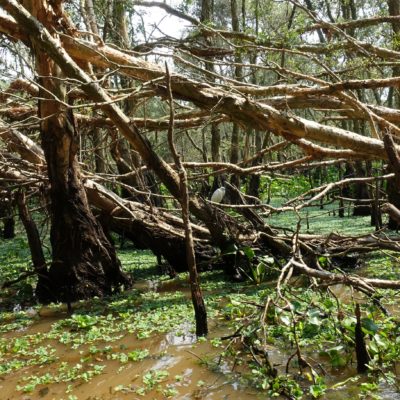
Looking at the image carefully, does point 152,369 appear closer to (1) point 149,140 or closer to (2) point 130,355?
(2) point 130,355

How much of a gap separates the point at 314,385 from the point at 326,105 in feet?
13.6

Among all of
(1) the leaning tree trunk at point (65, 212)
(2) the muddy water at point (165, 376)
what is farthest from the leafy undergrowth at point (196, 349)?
(1) the leaning tree trunk at point (65, 212)

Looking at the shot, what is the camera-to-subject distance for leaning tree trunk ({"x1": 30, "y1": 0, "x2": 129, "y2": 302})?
549 cm

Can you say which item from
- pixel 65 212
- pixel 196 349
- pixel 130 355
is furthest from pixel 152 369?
pixel 65 212

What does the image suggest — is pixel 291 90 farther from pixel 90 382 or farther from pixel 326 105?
pixel 90 382

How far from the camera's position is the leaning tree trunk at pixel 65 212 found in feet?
18.0

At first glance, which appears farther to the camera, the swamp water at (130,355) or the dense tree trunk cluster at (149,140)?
the dense tree trunk cluster at (149,140)

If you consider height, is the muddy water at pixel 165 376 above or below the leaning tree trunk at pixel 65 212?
below

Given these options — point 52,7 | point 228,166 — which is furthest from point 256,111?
point 52,7

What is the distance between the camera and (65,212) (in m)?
5.68

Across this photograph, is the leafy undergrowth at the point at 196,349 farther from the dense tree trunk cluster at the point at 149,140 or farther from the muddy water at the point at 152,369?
the dense tree trunk cluster at the point at 149,140

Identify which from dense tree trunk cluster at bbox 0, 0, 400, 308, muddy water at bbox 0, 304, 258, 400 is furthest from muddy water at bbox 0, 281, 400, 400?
dense tree trunk cluster at bbox 0, 0, 400, 308

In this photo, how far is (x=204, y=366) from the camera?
3635 mm

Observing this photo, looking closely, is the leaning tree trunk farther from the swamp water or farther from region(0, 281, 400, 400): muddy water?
region(0, 281, 400, 400): muddy water
